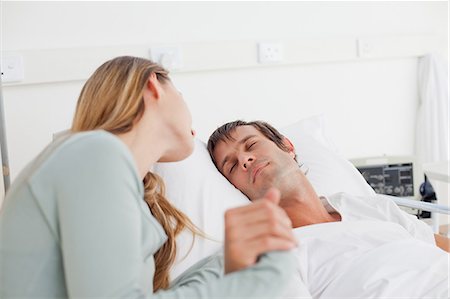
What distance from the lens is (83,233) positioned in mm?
820

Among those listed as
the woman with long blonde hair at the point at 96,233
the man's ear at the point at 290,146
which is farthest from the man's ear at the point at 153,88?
the man's ear at the point at 290,146

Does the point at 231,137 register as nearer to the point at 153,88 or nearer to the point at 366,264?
the point at 366,264

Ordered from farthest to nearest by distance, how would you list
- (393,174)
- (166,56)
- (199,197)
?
(393,174) < (166,56) < (199,197)

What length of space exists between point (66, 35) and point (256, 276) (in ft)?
5.26

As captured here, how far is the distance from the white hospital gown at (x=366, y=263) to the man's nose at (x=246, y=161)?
258 millimetres

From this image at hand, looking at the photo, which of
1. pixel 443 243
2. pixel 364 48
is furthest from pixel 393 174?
pixel 443 243

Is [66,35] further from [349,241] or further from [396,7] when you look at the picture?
[396,7]

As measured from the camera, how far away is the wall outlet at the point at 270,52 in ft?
8.09

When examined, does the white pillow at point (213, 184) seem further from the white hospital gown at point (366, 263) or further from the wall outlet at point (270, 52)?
the wall outlet at point (270, 52)

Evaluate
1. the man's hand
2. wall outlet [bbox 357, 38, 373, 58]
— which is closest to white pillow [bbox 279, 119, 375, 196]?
the man's hand

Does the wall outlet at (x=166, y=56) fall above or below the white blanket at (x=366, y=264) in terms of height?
above

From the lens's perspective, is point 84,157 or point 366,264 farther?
point 366,264

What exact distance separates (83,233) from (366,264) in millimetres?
804

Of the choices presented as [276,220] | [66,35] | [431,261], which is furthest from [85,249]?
[66,35]
